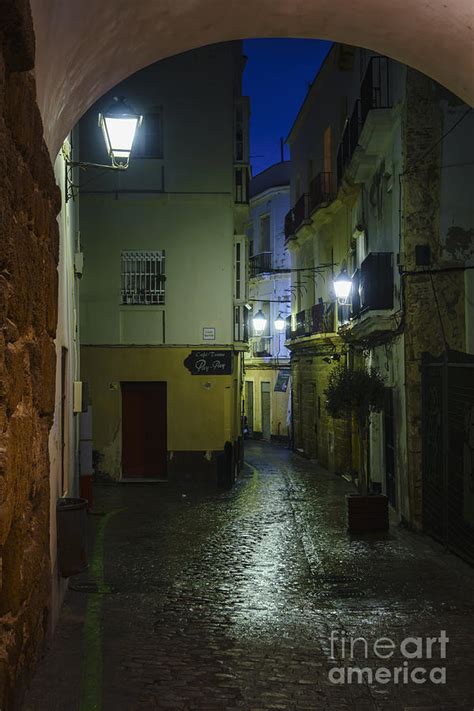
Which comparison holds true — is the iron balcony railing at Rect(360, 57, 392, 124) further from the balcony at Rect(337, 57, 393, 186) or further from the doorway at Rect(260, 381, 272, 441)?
the doorway at Rect(260, 381, 272, 441)

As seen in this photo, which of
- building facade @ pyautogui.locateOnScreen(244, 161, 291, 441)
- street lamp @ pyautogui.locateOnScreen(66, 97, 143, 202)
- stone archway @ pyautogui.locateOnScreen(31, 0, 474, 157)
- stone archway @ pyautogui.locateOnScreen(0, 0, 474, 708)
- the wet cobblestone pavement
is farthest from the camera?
building facade @ pyautogui.locateOnScreen(244, 161, 291, 441)

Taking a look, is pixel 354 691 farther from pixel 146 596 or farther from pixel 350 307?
pixel 350 307

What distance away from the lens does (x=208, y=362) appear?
19.6 m

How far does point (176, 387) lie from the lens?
64.4 feet

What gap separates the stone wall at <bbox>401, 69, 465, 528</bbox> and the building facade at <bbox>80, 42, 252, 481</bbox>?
7.33 m

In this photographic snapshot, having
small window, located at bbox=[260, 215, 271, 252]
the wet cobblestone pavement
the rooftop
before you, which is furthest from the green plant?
the rooftop

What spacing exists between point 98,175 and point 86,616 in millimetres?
13803

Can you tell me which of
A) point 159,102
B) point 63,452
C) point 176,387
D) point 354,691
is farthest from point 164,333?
point 354,691

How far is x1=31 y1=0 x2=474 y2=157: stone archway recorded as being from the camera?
497 centimetres

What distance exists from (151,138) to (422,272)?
31.1 ft

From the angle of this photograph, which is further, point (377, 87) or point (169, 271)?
point (169, 271)

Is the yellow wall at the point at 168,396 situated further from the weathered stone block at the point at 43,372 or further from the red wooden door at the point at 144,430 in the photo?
the weathered stone block at the point at 43,372

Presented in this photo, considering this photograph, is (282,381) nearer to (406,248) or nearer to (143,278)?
(143,278)

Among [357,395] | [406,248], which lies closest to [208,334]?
[357,395]
